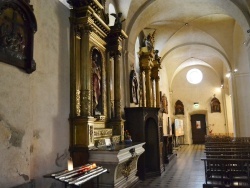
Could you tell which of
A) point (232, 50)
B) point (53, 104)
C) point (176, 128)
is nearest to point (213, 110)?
point (176, 128)

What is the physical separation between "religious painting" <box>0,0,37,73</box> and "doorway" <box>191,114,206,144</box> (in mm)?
20027

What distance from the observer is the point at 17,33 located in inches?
132

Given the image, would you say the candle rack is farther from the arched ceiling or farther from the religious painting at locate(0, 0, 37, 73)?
the arched ceiling

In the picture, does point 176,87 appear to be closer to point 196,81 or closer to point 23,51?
point 196,81

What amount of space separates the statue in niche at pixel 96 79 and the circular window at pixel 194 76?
16797mm

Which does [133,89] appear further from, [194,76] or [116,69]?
[194,76]

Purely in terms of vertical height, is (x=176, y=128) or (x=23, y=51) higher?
(x=23, y=51)

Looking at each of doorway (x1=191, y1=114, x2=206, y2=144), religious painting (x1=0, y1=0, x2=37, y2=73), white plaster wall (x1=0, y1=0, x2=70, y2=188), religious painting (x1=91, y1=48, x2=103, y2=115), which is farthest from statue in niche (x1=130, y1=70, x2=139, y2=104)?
doorway (x1=191, y1=114, x2=206, y2=144)

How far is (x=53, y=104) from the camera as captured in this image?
446cm

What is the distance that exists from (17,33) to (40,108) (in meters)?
1.27

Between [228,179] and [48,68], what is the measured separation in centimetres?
377

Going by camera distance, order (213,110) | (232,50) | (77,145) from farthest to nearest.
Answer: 1. (213,110)
2. (232,50)
3. (77,145)

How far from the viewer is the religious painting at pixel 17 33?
3.11 meters

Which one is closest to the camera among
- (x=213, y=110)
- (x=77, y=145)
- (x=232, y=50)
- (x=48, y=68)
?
(x=48, y=68)
